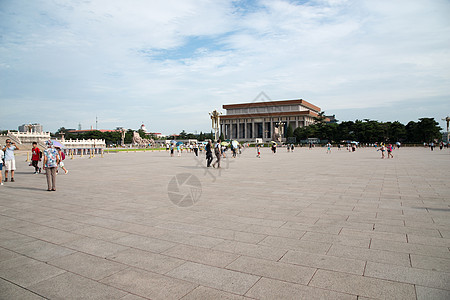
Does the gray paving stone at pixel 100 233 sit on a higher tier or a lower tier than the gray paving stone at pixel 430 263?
higher

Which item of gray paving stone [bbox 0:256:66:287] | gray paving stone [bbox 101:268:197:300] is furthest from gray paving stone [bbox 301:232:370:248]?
gray paving stone [bbox 0:256:66:287]

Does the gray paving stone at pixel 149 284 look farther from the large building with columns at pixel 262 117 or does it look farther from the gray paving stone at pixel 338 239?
the large building with columns at pixel 262 117

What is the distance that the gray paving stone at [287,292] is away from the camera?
2939 mm

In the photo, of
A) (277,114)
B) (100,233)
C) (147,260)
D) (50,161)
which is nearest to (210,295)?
(147,260)

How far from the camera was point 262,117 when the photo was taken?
121 m

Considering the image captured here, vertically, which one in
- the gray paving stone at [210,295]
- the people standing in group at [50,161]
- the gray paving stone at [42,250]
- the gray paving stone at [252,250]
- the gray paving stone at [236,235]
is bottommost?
the gray paving stone at [210,295]

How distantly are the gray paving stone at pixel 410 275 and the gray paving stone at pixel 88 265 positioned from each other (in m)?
2.99

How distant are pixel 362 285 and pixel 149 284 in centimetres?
226

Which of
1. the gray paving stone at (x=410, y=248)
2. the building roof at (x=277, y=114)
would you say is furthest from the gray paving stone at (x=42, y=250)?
the building roof at (x=277, y=114)

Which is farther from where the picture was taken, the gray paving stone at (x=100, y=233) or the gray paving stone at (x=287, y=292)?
the gray paving stone at (x=100, y=233)

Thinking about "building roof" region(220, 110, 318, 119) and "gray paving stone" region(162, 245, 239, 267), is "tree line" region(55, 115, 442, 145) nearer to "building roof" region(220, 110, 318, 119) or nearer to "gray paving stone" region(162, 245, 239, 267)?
"building roof" region(220, 110, 318, 119)

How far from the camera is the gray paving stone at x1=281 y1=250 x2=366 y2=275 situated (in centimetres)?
356

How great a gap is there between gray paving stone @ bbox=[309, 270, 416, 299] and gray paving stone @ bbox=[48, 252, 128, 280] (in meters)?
2.34

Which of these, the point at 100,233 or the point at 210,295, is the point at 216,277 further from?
the point at 100,233
